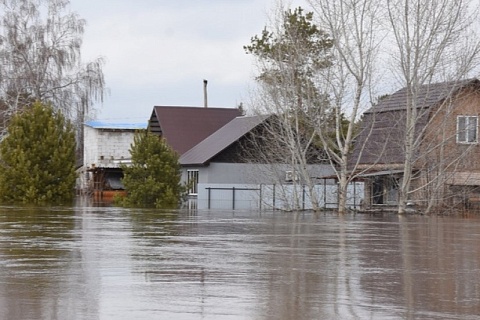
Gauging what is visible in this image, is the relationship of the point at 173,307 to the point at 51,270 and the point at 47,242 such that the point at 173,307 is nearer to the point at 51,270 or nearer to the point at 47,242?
the point at 51,270

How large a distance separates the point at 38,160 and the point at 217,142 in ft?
45.7

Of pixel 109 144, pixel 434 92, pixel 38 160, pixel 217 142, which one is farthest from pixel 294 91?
pixel 109 144

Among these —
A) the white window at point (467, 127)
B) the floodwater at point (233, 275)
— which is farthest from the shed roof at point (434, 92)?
the floodwater at point (233, 275)

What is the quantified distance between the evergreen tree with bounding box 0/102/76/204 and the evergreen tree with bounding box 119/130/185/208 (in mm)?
2735

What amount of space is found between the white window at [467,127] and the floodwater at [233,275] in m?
18.9

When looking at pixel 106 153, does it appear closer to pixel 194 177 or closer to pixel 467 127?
pixel 194 177

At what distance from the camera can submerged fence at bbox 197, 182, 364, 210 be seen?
1443 inches

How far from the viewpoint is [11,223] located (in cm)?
2194

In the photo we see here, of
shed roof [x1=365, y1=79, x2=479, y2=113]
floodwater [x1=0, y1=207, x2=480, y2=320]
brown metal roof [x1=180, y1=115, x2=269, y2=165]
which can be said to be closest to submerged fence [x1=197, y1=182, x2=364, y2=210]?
brown metal roof [x1=180, y1=115, x2=269, y2=165]

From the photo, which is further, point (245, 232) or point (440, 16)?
point (440, 16)

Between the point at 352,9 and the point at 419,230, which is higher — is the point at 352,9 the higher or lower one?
the higher one

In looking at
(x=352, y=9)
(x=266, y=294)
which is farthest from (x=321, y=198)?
(x=266, y=294)

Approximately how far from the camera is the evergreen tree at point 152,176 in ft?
130

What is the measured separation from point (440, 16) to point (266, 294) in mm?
23663
